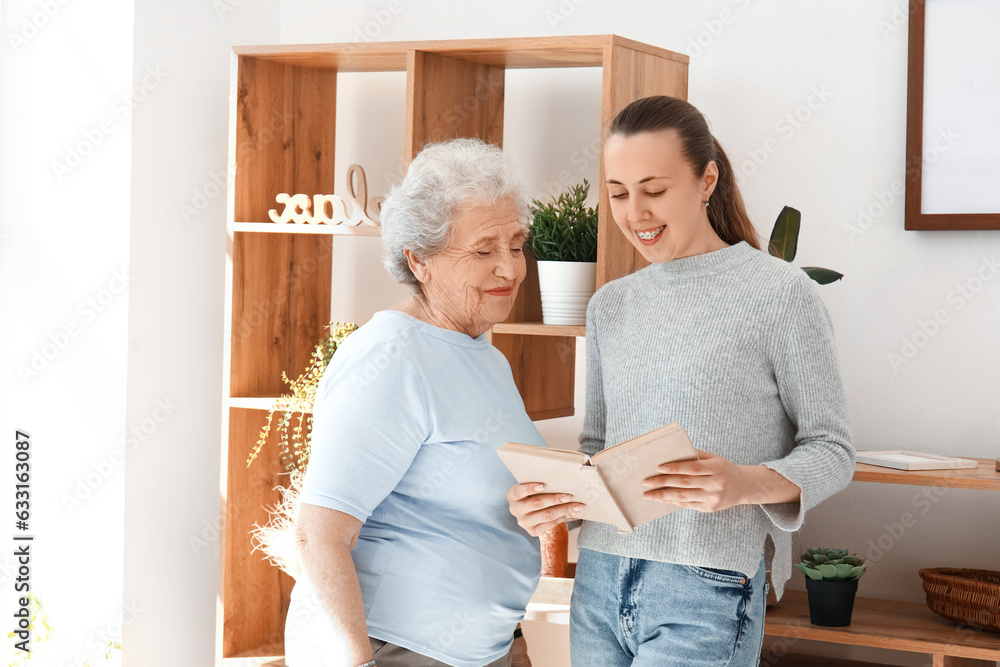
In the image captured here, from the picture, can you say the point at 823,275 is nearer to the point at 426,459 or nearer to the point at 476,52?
the point at 476,52

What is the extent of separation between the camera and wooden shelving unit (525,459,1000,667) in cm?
187

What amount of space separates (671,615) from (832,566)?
0.76m

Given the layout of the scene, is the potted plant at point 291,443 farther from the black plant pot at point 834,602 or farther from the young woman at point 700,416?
the black plant pot at point 834,602

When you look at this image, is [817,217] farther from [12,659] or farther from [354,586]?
[12,659]

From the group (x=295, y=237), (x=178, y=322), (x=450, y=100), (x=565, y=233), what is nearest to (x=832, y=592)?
(x=565, y=233)

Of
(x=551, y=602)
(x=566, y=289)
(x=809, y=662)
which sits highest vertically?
(x=566, y=289)

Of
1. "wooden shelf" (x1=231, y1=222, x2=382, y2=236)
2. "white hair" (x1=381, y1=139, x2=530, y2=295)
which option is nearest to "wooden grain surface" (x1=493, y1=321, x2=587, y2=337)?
"wooden shelf" (x1=231, y1=222, x2=382, y2=236)

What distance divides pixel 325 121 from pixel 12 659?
5.47ft

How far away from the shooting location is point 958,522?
7.30ft

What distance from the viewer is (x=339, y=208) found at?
7.91ft

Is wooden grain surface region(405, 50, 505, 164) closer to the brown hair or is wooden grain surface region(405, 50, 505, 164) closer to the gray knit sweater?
the brown hair

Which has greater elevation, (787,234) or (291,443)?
(787,234)

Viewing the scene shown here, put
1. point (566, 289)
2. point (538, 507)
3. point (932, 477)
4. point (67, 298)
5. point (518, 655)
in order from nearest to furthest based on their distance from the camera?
point (538, 507)
point (518, 655)
point (932, 477)
point (566, 289)
point (67, 298)

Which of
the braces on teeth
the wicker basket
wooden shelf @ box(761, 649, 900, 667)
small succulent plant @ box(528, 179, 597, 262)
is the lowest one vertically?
wooden shelf @ box(761, 649, 900, 667)
